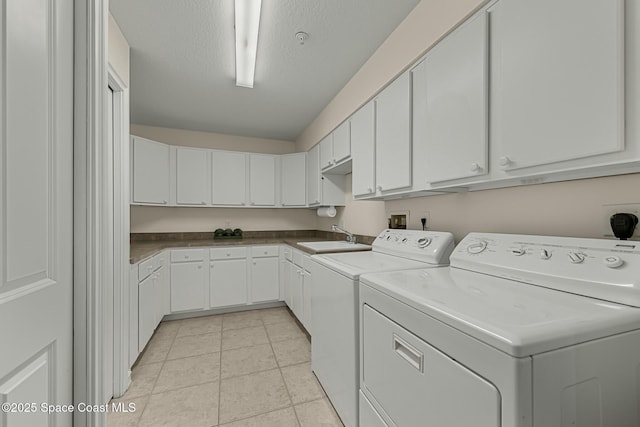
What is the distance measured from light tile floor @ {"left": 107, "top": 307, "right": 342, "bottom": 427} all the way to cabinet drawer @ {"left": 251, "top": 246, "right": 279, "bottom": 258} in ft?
2.90

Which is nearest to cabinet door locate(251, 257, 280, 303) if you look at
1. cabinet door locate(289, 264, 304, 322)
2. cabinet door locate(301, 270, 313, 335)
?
cabinet door locate(289, 264, 304, 322)

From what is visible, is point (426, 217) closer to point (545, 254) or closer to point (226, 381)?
point (545, 254)

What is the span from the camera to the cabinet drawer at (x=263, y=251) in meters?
3.31

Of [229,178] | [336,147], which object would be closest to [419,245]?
[336,147]

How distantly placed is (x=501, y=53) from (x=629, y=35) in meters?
0.39

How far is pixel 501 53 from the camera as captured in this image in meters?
1.05

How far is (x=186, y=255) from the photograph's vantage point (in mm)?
3020

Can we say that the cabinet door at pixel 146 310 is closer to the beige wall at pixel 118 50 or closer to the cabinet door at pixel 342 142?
the beige wall at pixel 118 50

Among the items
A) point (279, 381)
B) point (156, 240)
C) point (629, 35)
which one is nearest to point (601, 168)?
point (629, 35)

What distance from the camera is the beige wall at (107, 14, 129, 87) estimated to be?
5.26 ft

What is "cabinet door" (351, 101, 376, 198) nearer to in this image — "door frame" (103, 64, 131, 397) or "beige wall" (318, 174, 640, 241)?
"beige wall" (318, 174, 640, 241)

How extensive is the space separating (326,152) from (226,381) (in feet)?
7.77

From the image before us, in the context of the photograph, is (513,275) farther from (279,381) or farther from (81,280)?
(279,381)

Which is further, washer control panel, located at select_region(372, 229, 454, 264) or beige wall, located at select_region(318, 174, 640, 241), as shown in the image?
washer control panel, located at select_region(372, 229, 454, 264)
